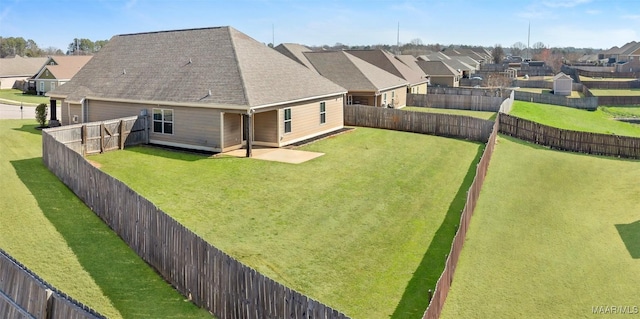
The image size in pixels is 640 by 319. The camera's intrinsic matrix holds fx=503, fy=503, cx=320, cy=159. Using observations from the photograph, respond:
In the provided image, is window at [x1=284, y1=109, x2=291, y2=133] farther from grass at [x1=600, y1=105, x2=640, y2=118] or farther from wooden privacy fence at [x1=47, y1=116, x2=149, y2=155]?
grass at [x1=600, y1=105, x2=640, y2=118]

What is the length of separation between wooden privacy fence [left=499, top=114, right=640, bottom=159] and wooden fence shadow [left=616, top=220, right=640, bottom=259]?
13.4 meters

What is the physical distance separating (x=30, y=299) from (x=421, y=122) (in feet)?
98.4

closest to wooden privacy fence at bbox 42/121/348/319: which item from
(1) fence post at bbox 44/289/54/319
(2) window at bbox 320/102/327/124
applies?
(1) fence post at bbox 44/289/54/319

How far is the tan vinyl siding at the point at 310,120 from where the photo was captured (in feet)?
95.5

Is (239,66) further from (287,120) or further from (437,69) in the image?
(437,69)

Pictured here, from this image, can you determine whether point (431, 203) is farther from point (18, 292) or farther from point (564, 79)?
point (564, 79)

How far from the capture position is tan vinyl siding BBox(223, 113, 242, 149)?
2620 centimetres

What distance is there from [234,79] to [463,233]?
16744 millimetres

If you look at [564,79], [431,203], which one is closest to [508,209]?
[431,203]

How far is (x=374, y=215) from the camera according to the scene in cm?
1694

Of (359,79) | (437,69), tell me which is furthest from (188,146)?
(437,69)

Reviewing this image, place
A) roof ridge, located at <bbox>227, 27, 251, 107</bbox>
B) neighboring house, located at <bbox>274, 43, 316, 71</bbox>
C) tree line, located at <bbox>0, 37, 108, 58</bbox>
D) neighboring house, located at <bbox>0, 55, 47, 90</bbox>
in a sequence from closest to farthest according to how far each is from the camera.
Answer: roof ridge, located at <bbox>227, 27, 251, 107</bbox>, neighboring house, located at <bbox>274, 43, 316, 71</bbox>, neighboring house, located at <bbox>0, 55, 47, 90</bbox>, tree line, located at <bbox>0, 37, 108, 58</bbox>

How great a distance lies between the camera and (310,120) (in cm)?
3123

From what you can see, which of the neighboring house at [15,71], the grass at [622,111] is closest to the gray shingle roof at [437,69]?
the grass at [622,111]
